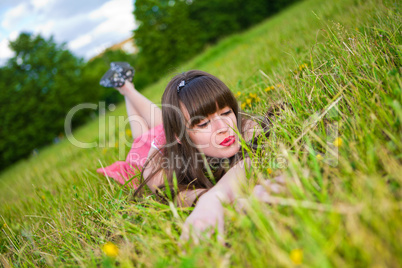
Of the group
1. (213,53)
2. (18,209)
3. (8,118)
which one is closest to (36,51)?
(8,118)

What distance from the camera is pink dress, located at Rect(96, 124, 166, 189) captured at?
238cm

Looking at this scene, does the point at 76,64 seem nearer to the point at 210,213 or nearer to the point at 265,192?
the point at 210,213

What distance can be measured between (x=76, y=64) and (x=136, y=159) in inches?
817

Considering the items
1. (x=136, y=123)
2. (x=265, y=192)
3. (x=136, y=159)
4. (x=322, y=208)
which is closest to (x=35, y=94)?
(x=136, y=123)

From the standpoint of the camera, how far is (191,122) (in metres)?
1.94

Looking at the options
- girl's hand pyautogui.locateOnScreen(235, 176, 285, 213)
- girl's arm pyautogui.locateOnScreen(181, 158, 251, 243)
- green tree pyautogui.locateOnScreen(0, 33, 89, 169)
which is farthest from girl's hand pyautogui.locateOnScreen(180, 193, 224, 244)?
green tree pyautogui.locateOnScreen(0, 33, 89, 169)

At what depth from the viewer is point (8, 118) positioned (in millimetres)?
15594

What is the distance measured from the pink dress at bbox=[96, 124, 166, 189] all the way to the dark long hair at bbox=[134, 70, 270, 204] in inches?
11.8

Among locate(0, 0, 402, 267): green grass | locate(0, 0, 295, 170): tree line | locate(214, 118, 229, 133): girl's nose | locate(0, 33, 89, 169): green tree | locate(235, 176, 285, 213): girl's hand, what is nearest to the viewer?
locate(0, 0, 402, 267): green grass

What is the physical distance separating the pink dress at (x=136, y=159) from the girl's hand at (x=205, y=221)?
0.98 m

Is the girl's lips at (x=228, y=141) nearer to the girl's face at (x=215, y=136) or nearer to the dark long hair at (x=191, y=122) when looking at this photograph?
the girl's face at (x=215, y=136)

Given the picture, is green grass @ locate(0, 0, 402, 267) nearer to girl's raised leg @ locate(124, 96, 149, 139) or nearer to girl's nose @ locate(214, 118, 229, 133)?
girl's nose @ locate(214, 118, 229, 133)

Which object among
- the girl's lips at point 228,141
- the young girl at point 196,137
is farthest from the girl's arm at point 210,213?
the girl's lips at point 228,141

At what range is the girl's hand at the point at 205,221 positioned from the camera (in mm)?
1107
